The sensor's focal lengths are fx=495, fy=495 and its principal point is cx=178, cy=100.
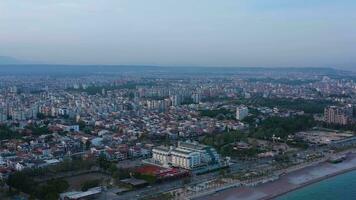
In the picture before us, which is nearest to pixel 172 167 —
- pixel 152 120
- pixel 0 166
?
pixel 0 166

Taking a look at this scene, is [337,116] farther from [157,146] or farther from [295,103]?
[157,146]

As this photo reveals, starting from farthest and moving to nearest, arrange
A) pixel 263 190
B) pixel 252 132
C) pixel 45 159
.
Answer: pixel 252 132 < pixel 45 159 < pixel 263 190

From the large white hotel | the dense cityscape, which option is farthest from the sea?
the large white hotel

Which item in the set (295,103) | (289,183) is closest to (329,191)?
(289,183)

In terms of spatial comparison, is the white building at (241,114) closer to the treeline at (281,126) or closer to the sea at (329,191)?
the treeline at (281,126)

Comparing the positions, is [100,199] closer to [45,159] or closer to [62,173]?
[62,173]

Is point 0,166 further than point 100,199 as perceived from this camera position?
Yes

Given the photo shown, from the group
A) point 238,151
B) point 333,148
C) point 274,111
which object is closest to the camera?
point 238,151
